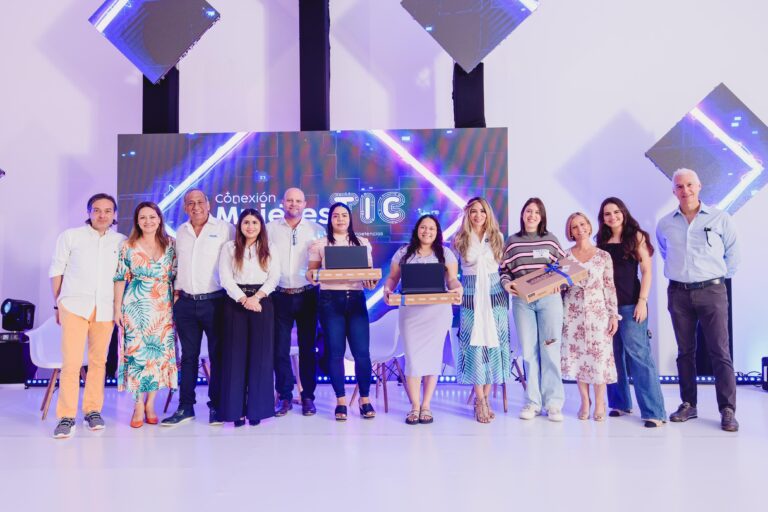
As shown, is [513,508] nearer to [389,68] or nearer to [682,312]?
[682,312]

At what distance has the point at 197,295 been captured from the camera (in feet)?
12.3

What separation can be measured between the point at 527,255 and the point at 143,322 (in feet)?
8.61

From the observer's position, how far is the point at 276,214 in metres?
5.40

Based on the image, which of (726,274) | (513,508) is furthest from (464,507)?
(726,274)

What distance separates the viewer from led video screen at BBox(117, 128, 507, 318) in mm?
5270

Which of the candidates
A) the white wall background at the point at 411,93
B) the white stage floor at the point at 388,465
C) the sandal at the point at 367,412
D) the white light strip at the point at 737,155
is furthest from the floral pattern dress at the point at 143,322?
the white light strip at the point at 737,155

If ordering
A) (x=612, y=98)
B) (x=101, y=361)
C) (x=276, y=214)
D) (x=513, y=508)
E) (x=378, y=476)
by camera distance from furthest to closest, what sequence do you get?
(x=612, y=98) < (x=276, y=214) < (x=101, y=361) < (x=378, y=476) < (x=513, y=508)

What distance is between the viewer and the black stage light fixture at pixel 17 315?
5.31m

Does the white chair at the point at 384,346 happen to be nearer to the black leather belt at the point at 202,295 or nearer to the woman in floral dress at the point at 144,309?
the black leather belt at the point at 202,295

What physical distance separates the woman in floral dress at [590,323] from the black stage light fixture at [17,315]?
196 inches

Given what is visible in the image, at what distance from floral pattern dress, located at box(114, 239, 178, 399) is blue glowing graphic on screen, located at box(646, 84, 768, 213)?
456cm

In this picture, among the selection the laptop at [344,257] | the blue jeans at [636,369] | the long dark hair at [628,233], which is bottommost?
the blue jeans at [636,369]

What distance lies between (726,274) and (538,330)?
1.31 metres

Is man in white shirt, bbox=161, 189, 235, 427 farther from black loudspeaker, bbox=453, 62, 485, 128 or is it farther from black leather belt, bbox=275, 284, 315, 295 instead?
black loudspeaker, bbox=453, 62, 485, 128
